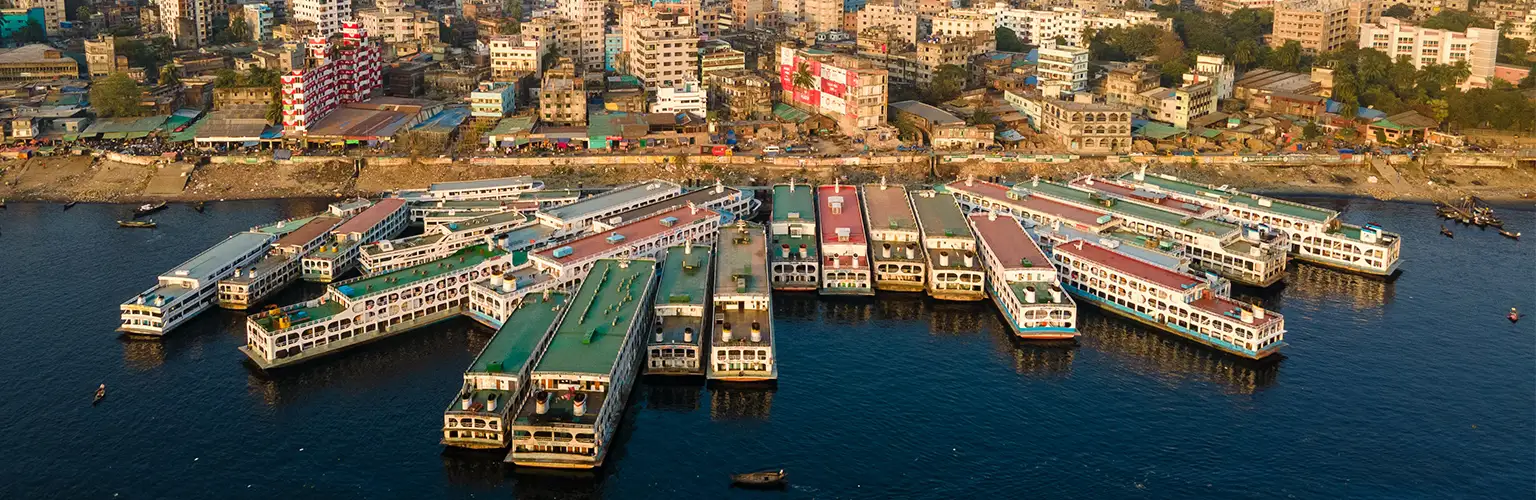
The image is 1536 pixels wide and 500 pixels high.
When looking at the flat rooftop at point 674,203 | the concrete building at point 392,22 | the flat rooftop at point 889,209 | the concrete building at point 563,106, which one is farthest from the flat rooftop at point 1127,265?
the concrete building at point 392,22

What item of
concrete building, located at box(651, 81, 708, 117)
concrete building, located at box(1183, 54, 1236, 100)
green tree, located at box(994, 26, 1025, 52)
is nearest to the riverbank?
concrete building, located at box(651, 81, 708, 117)

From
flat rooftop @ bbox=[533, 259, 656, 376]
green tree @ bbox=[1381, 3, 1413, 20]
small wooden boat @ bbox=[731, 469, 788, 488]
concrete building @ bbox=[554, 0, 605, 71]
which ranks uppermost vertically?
green tree @ bbox=[1381, 3, 1413, 20]

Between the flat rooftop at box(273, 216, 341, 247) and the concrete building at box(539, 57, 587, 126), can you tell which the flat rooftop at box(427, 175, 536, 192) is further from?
the concrete building at box(539, 57, 587, 126)

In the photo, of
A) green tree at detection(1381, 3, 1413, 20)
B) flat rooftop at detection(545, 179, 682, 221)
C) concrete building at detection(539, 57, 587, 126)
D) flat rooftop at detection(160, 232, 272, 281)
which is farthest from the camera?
green tree at detection(1381, 3, 1413, 20)

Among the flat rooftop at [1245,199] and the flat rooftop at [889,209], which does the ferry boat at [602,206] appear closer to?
the flat rooftop at [889,209]

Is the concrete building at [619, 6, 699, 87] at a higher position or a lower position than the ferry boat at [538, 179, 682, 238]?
higher

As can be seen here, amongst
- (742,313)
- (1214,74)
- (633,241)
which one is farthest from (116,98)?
(1214,74)

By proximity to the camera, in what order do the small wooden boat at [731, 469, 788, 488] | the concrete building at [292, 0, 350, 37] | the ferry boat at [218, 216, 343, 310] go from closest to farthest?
the small wooden boat at [731, 469, 788, 488], the ferry boat at [218, 216, 343, 310], the concrete building at [292, 0, 350, 37]
